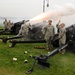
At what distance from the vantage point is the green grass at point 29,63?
32.7 feet

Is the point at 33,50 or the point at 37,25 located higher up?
the point at 37,25

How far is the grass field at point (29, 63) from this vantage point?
9961 mm

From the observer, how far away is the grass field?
9.96 m

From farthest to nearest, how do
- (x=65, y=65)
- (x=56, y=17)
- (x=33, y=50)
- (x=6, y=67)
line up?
(x=56, y=17) < (x=33, y=50) < (x=65, y=65) < (x=6, y=67)

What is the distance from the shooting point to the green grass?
32.7ft

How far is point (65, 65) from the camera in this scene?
36.3ft

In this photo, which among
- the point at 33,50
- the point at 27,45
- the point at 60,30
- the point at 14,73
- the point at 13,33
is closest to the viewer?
the point at 14,73

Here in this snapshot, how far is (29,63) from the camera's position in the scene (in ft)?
36.1

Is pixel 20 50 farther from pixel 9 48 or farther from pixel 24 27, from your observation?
pixel 24 27

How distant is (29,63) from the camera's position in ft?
36.1

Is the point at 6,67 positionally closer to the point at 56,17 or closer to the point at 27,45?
the point at 27,45

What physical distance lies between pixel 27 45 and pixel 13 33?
5074 mm

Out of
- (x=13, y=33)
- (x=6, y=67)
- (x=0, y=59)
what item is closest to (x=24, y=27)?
(x=13, y=33)

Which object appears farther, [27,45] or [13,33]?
[13,33]
